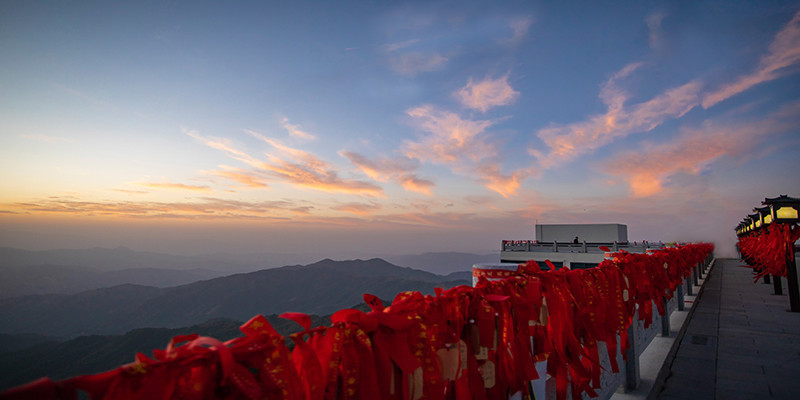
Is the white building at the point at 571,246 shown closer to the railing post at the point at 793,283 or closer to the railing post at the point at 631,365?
the railing post at the point at 793,283

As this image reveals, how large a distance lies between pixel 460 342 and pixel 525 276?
38.6 inches

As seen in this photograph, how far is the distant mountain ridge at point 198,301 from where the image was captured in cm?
12312

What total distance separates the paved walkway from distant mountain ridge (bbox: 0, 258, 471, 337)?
107 m

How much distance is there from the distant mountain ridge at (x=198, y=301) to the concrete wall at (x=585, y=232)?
69.5 metres

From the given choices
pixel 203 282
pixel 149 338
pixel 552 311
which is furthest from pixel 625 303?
pixel 203 282

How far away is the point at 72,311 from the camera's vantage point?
12606 cm

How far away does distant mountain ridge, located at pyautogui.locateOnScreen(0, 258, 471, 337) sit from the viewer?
12312cm

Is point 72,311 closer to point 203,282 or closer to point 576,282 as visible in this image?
point 203,282

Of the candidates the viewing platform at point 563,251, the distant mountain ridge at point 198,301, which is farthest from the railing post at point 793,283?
the distant mountain ridge at point 198,301

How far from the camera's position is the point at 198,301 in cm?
14850

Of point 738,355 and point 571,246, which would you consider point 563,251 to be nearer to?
point 571,246

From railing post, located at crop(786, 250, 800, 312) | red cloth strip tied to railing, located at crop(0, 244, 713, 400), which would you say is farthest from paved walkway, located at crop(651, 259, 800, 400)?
red cloth strip tied to railing, located at crop(0, 244, 713, 400)

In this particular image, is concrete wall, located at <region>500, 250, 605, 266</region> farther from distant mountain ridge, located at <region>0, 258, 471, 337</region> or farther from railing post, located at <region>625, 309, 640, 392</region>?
distant mountain ridge, located at <region>0, 258, 471, 337</region>

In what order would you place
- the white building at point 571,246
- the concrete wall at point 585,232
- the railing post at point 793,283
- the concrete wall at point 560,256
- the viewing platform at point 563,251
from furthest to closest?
the concrete wall at point 585,232 → the white building at point 571,246 → the viewing platform at point 563,251 → the concrete wall at point 560,256 → the railing post at point 793,283
